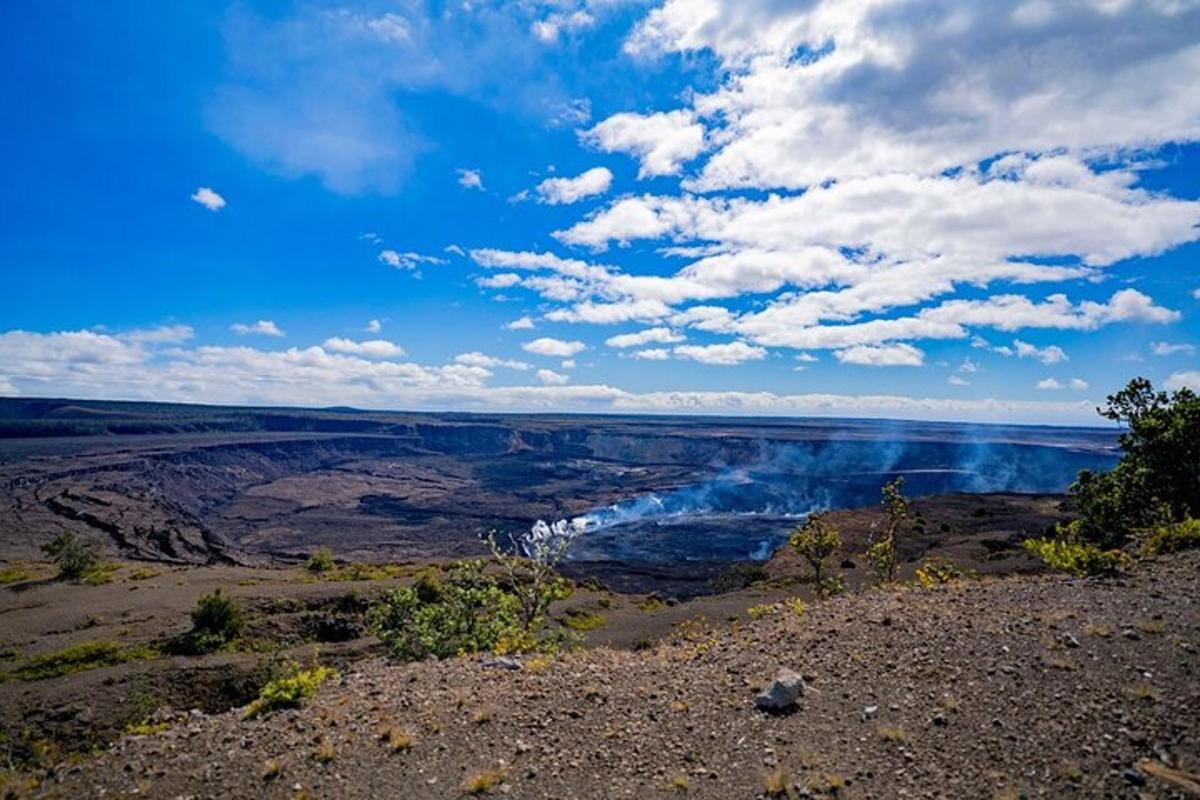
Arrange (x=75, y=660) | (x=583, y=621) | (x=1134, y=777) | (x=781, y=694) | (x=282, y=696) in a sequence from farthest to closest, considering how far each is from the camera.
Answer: (x=583, y=621) → (x=75, y=660) → (x=282, y=696) → (x=781, y=694) → (x=1134, y=777)

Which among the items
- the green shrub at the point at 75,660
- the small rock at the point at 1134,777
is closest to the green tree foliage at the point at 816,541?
the small rock at the point at 1134,777

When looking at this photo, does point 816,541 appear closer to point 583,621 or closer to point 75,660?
point 583,621

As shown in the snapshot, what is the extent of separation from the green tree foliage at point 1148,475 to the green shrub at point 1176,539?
9.60 ft

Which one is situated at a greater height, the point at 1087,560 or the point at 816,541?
the point at 1087,560

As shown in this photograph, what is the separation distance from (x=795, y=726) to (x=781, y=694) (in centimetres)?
53

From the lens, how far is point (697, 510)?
421 ft

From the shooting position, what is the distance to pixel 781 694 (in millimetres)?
9852

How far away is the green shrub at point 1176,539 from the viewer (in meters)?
15.0

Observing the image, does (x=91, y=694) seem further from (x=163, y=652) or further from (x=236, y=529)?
(x=236, y=529)

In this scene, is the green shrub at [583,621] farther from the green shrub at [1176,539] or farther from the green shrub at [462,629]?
the green shrub at [1176,539]

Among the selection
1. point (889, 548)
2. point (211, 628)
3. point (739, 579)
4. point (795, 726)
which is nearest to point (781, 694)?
point (795, 726)

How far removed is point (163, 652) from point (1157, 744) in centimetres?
3374

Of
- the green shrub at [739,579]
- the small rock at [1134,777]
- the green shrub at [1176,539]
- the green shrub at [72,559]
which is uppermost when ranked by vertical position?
the green shrub at [1176,539]

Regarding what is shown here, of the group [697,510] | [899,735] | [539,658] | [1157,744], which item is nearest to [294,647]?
[539,658]
